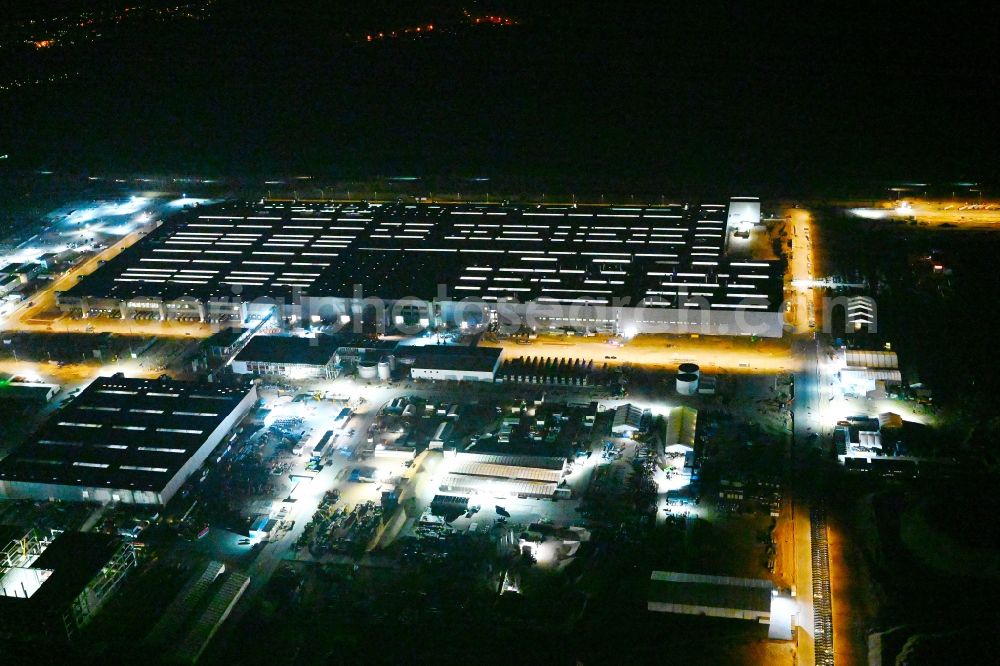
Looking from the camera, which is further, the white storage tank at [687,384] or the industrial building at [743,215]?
the industrial building at [743,215]

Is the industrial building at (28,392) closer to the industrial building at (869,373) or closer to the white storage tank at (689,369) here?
the white storage tank at (689,369)

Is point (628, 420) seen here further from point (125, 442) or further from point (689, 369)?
point (125, 442)

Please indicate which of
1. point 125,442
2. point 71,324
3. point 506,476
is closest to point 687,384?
point 506,476

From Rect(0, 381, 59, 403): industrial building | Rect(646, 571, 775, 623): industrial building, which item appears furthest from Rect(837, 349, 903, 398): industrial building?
Rect(0, 381, 59, 403): industrial building

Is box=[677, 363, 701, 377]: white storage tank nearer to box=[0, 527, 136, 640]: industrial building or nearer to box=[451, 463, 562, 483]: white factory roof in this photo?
box=[451, 463, 562, 483]: white factory roof

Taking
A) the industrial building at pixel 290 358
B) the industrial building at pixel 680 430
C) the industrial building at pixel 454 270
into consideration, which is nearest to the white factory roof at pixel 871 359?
the industrial building at pixel 454 270

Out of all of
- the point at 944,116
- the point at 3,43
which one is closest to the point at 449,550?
the point at 944,116
